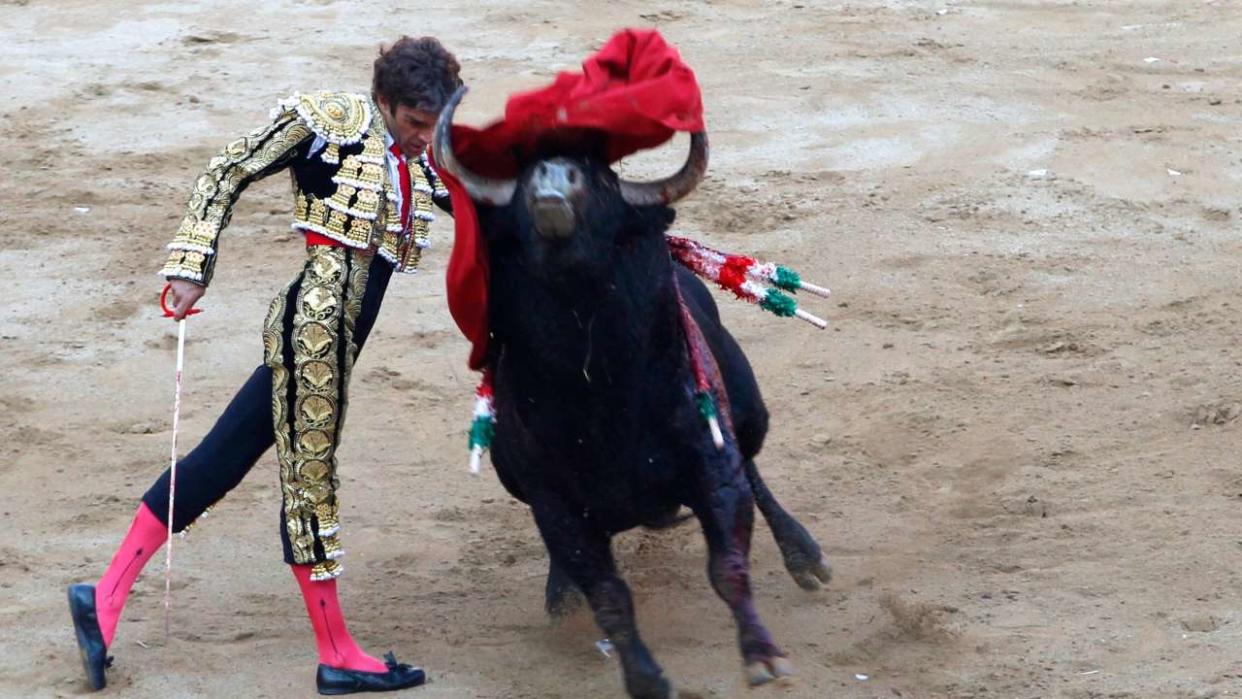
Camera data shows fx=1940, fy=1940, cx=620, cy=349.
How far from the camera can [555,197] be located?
4.03 metres

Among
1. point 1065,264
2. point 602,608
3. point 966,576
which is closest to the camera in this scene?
point 602,608

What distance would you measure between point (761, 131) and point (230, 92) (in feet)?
8.48

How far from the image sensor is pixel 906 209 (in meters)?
8.12

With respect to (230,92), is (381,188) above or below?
above

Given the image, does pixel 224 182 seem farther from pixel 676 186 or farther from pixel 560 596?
pixel 560 596

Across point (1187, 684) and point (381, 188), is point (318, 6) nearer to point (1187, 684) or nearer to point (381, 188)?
point (381, 188)

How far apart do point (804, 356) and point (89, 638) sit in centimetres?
299

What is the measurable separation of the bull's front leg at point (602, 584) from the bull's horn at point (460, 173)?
0.79 meters

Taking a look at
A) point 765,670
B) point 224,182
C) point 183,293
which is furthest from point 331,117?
point 765,670

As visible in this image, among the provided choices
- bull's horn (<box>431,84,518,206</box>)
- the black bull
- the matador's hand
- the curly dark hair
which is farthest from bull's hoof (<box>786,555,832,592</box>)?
the matador's hand

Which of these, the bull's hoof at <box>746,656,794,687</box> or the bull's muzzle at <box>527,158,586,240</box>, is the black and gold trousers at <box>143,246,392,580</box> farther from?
the bull's hoof at <box>746,656,794,687</box>

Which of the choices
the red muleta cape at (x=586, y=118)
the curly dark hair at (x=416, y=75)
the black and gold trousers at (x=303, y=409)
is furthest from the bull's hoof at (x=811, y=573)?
the curly dark hair at (x=416, y=75)

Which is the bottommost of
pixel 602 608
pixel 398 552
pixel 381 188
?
pixel 398 552

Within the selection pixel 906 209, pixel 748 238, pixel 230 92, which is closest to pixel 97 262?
pixel 230 92
